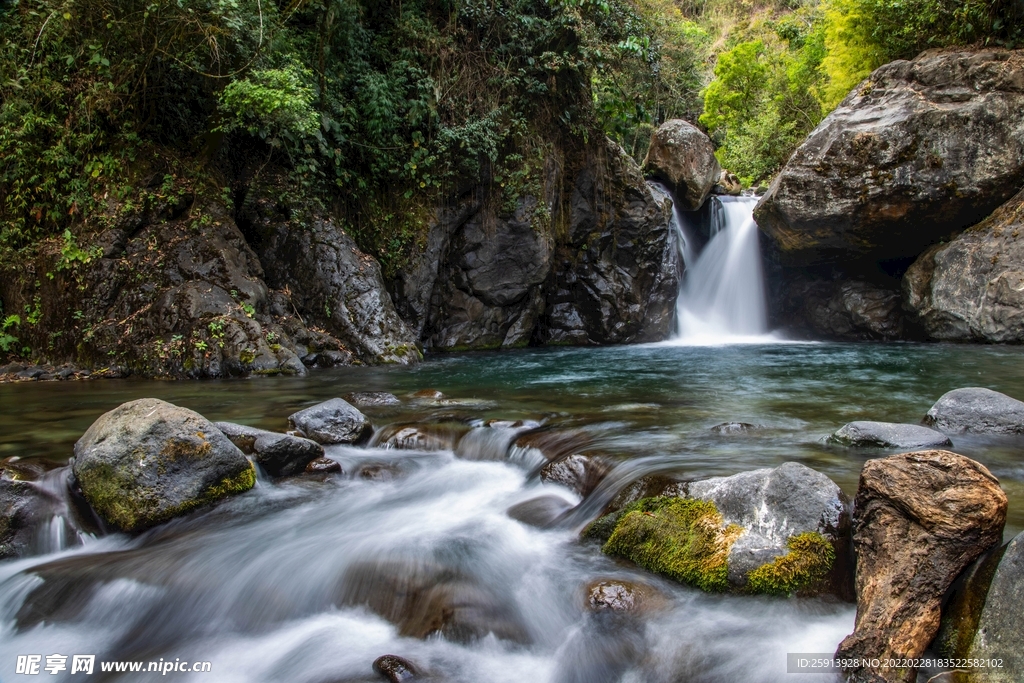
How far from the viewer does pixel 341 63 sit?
1206cm

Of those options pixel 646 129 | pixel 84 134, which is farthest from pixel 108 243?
pixel 646 129

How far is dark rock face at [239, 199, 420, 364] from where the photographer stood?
36.7 ft

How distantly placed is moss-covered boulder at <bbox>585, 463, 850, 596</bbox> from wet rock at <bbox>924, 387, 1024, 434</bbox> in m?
3.00

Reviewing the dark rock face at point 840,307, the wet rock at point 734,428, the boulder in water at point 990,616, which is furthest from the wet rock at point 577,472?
the dark rock face at point 840,307

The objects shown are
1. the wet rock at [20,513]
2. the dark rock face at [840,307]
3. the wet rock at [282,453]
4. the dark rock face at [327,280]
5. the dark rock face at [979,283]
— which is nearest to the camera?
the wet rock at [20,513]

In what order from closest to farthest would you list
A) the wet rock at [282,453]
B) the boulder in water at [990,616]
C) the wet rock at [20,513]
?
the boulder in water at [990,616] < the wet rock at [20,513] < the wet rock at [282,453]

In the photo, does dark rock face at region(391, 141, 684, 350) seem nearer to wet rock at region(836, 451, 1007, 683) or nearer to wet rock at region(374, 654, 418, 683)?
wet rock at region(374, 654, 418, 683)

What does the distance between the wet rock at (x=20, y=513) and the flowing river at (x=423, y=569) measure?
0.11 metres

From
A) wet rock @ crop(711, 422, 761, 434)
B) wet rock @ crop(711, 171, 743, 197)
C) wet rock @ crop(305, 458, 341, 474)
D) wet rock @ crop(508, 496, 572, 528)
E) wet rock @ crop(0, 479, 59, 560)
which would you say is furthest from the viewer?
wet rock @ crop(711, 171, 743, 197)

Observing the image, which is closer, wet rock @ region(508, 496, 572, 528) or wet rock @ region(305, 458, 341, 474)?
wet rock @ region(508, 496, 572, 528)

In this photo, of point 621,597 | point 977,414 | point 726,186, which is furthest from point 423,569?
point 726,186

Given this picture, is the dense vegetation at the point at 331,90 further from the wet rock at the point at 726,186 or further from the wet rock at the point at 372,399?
the wet rock at the point at 372,399

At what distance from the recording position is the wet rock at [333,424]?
242 inches

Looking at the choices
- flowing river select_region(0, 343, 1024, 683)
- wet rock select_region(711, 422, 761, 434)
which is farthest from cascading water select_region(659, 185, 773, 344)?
wet rock select_region(711, 422, 761, 434)
